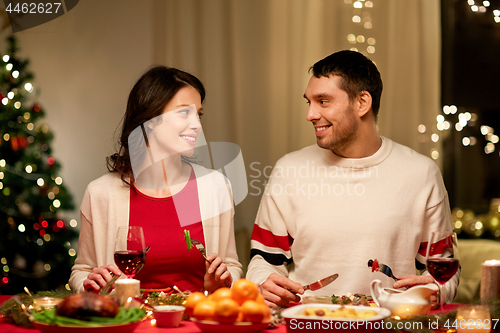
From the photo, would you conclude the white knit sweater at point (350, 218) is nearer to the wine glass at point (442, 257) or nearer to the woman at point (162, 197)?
the woman at point (162, 197)

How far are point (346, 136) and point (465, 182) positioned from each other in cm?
173

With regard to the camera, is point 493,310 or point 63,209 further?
point 63,209

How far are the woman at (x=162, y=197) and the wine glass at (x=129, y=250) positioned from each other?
610mm

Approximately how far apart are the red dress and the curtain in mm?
1251

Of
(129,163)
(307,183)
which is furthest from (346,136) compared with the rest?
(129,163)

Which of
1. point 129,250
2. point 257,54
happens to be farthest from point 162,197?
point 257,54

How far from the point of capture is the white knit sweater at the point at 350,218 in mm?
1995

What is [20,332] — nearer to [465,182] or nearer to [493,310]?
[493,310]

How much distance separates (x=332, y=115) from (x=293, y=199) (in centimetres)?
42

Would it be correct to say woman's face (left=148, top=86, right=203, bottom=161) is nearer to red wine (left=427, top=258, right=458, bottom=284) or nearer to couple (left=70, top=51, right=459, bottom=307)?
couple (left=70, top=51, right=459, bottom=307)

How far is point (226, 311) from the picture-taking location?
1040 millimetres

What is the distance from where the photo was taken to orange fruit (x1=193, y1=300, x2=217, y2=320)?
1054 millimetres

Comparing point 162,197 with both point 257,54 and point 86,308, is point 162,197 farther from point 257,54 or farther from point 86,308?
point 257,54

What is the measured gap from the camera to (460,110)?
3361 mm
